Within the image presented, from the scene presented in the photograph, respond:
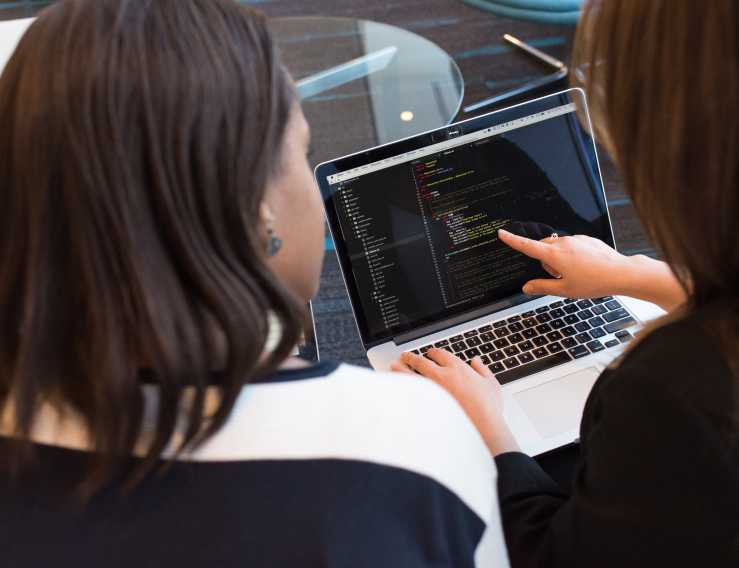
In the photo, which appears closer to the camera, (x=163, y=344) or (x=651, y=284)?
(x=163, y=344)

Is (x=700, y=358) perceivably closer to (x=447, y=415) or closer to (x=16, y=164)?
(x=447, y=415)

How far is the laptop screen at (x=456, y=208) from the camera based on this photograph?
109cm

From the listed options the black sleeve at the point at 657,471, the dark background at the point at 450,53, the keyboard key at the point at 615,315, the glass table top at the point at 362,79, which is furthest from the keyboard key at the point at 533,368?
the glass table top at the point at 362,79

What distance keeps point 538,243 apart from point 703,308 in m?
0.48

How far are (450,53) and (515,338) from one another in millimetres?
1726

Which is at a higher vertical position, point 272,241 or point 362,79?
point 272,241

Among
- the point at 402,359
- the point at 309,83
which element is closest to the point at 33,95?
the point at 402,359

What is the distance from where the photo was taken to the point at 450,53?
2.64 m

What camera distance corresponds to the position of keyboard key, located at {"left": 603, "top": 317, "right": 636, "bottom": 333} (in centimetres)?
116

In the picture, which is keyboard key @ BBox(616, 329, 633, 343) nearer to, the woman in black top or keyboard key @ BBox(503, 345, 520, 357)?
A: keyboard key @ BBox(503, 345, 520, 357)

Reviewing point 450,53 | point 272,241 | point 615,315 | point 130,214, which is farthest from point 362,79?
point 130,214

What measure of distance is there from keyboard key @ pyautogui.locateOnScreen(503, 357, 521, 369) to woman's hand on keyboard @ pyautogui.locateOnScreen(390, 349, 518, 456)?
6 cm

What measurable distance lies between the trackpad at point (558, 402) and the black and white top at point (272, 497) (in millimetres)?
463

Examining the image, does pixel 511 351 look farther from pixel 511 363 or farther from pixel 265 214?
pixel 265 214
